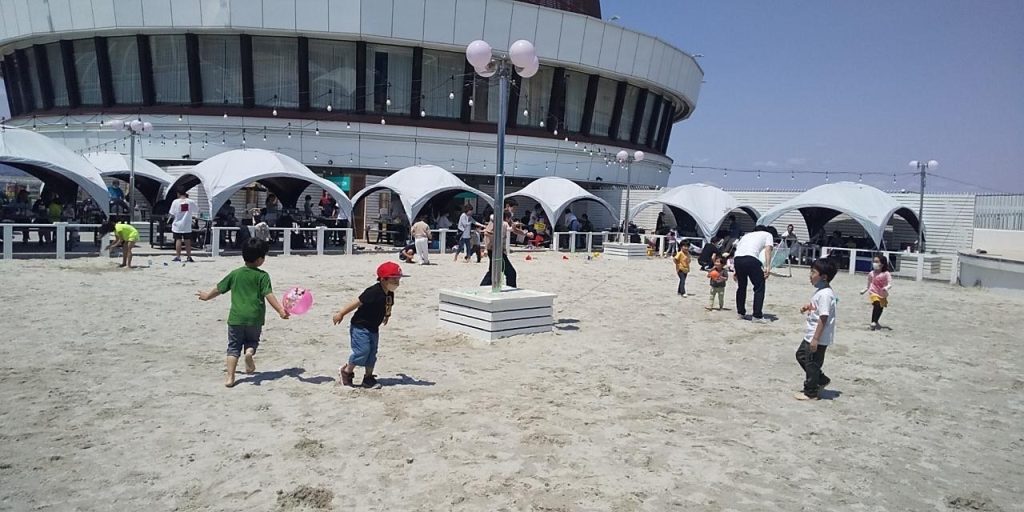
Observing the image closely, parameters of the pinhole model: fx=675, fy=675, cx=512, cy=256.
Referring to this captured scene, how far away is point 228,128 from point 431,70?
948cm

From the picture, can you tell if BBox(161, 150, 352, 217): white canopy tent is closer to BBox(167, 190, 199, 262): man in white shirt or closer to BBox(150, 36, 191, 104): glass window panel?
BBox(167, 190, 199, 262): man in white shirt

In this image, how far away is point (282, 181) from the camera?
25.7 meters

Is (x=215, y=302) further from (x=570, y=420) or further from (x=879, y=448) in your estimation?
(x=879, y=448)


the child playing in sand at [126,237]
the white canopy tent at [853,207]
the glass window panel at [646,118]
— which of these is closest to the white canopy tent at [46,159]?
the child playing in sand at [126,237]

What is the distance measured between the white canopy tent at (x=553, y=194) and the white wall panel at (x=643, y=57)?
9756 mm

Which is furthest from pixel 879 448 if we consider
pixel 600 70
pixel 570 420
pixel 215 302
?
pixel 600 70

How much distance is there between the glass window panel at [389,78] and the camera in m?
30.8

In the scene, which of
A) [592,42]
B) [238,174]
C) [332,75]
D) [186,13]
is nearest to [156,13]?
[186,13]

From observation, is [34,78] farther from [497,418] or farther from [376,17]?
[497,418]

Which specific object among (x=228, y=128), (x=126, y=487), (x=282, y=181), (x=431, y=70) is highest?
(x=431, y=70)

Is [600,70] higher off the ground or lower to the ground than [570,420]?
higher

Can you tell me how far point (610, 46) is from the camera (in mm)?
34312

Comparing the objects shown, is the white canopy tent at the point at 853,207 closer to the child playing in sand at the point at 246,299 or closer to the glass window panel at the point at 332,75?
the glass window panel at the point at 332,75

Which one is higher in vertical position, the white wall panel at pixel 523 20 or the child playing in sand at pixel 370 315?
the white wall panel at pixel 523 20
